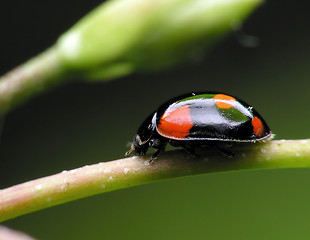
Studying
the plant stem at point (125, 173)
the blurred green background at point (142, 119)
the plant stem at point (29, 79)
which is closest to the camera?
the plant stem at point (125, 173)

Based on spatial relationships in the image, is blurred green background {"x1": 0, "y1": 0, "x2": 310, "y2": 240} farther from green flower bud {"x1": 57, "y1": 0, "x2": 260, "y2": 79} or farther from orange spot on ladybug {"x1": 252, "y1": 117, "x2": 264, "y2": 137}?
orange spot on ladybug {"x1": 252, "y1": 117, "x2": 264, "y2": 137}

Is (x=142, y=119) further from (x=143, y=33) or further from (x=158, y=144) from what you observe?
(x=158, y=144)

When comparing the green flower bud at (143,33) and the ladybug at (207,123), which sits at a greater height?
the green flower bud at (143,33)

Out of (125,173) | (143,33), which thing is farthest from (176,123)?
(143,33)

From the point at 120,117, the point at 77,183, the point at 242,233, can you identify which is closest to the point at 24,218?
the point at 120,117

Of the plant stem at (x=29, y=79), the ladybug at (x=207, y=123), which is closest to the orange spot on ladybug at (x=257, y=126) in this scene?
the ladybug at (x=207, y=123)

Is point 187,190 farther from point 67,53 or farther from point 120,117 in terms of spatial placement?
point 67,53

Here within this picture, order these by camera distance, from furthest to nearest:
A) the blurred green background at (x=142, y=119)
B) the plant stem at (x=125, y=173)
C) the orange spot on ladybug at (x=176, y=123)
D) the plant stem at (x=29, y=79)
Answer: the blurred green background at (x=142, y=119) → the plant stem at (x=29, y=79) → the orange spot on ladybug at (x=176, y=123) → the plant stem at (x=125, y=173)

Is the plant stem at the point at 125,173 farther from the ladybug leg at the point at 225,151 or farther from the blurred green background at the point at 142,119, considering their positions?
the blurred green background at the point at 142,119
